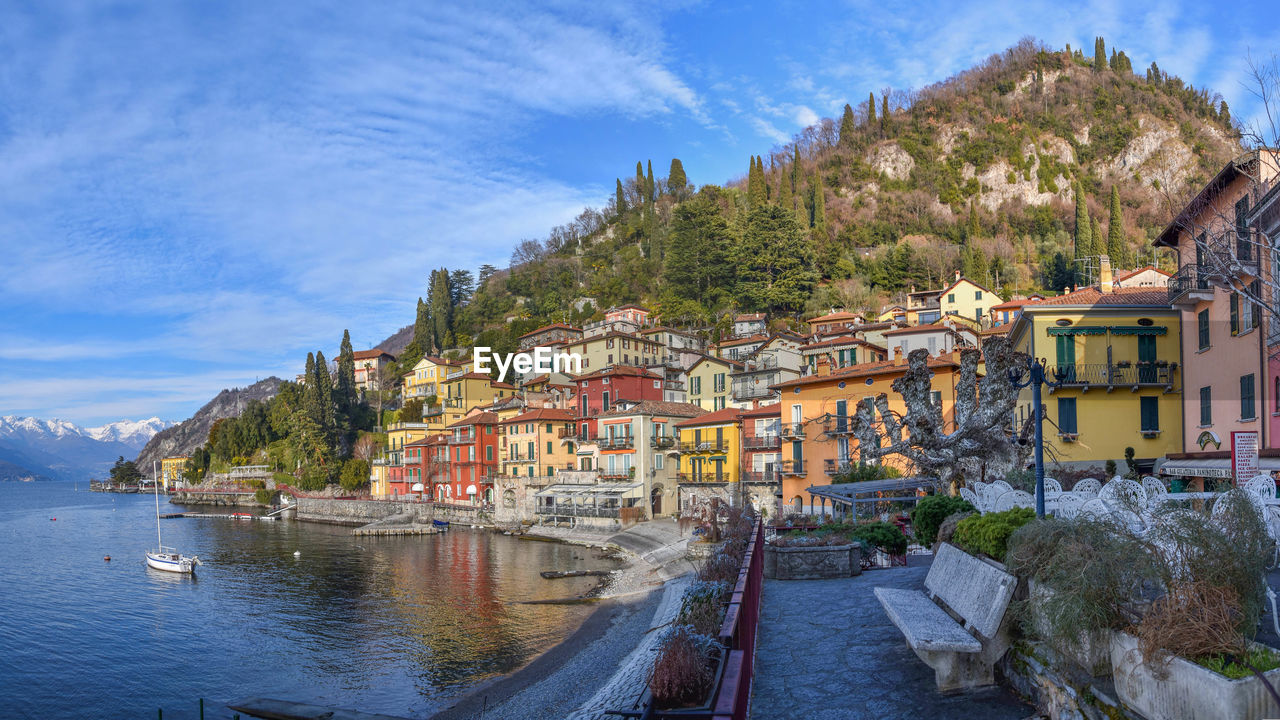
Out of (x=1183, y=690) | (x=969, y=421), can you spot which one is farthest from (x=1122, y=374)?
(x=1183, y=690)

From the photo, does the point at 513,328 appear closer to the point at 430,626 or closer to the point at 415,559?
Answer: the point at 415,559

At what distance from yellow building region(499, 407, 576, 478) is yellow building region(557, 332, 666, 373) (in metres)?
10.7

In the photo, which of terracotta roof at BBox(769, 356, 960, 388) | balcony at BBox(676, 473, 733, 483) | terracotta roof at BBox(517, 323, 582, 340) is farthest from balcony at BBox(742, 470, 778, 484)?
terracotta roof at BBox(517, 323, 582, 340)

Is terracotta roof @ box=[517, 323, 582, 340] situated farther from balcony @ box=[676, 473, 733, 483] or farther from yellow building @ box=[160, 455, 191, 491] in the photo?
yellow building @ box=[160, 455, 191, 491]

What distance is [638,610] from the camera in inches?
1040

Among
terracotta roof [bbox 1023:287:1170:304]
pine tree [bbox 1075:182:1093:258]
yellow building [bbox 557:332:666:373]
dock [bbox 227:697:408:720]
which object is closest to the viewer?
dock [bbox 227:697:408:720]

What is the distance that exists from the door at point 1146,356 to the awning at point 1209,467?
5.46m

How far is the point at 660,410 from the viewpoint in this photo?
51.4 m

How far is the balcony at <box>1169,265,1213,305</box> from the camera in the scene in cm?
2266

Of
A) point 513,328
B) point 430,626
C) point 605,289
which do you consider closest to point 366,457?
point 513,328

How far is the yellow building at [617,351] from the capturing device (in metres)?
70.8

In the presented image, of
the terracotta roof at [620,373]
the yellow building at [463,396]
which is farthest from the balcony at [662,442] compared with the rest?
the yellow building at [463,396]

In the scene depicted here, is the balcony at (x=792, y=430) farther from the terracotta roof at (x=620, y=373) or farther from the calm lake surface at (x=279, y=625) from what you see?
the terracotta roof at (x=620, y=373)

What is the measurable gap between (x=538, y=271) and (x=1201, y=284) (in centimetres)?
9726
